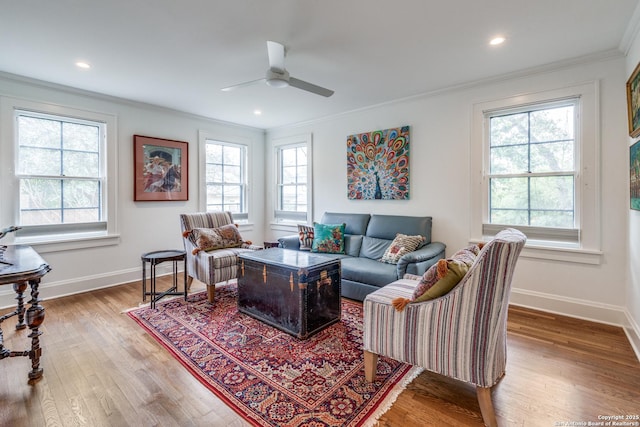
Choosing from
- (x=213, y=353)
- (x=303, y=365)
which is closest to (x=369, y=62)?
(x=303, y=365)

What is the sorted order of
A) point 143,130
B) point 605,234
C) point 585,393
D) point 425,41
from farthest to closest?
point 143,130 < point 605,234 < point 425,41 < point 585,393

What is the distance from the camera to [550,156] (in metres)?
3.16

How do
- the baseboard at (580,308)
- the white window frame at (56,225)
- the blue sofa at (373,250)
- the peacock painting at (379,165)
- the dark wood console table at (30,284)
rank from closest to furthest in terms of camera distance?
the dark wood console table at (30,284)
the baseboard at (580,308)
the blue sofa at (373,250)
the white window frame at (56,225)
the peacock painting at (379,165)

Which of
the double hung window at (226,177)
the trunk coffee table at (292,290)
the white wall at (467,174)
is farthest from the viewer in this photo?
the double hung window at (226,177)

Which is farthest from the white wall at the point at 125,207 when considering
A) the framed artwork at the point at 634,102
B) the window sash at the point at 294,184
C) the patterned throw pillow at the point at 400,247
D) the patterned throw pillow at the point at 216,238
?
the framed artwork at the point at 634,102

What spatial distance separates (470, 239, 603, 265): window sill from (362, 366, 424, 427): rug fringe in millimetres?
2002

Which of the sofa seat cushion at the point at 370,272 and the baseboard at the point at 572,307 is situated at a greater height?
the sofa seat cushion at the point at 370,272

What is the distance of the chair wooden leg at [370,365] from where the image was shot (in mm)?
1960

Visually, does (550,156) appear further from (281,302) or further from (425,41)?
(281,302)

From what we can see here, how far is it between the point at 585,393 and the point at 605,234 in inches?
67.7

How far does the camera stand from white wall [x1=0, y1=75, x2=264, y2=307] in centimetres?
357

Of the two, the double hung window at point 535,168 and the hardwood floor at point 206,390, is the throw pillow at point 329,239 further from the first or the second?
the hardwood floor at point 206,390

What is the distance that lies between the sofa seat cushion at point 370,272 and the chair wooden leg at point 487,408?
60.2 inches

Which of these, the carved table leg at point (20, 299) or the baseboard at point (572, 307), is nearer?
the carved table leg at point (20, 299)
